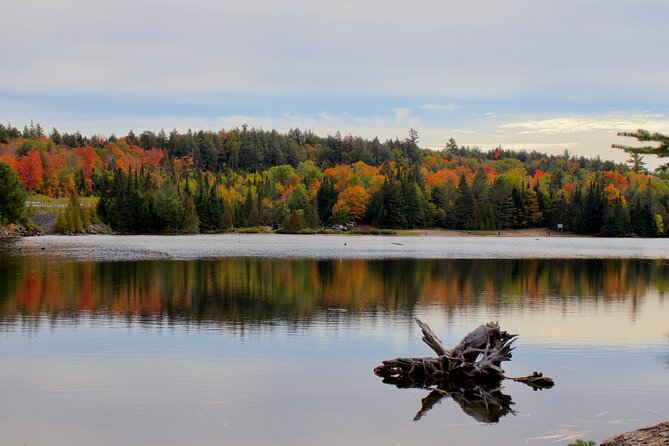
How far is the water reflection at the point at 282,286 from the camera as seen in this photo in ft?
111

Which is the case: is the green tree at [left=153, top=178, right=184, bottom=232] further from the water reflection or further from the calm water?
the calm water

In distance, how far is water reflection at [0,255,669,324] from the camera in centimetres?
3387

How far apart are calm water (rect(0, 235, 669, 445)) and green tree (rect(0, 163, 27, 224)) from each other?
8699 centimetres

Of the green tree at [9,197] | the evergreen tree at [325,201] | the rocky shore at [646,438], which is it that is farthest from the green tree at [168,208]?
the rocky shore at [646,438]

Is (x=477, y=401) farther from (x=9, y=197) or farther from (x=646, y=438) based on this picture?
(x=9, y=197)

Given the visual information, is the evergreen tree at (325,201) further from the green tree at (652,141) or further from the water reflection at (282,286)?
the green tree at (652,141)

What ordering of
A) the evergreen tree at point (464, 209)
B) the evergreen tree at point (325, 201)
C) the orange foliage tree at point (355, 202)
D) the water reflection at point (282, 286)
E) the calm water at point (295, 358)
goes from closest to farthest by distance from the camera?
1. the calm water at point (295, 358)
2. the water reflection at point (282, 286)
3. the evergreen tree at point (464, 209)
4. the orange foliage tree at point (355, 202)
5. the evergreen tree at point (325, 201)

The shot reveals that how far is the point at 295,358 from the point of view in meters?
22.9

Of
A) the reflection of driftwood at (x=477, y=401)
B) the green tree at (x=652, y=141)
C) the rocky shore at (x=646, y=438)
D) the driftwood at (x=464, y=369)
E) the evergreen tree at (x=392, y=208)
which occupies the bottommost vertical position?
the evergreen tree at (x=392, y=208)

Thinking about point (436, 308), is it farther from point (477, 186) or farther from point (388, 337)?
point (477, 186)

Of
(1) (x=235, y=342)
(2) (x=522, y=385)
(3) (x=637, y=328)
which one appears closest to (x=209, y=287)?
(1) (x=235, y=342)

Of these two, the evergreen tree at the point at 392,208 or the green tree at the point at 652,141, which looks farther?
the evergreen tree at the point at 392,208

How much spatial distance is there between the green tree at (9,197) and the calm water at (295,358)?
87.0 metres

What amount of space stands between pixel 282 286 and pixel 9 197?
97.1 meters
